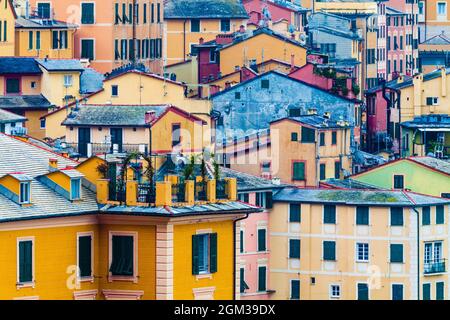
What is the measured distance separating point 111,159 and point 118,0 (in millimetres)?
55431

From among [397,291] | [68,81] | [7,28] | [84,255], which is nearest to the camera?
[84,255]

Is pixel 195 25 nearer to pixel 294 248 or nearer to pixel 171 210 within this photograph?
pixel 294 248

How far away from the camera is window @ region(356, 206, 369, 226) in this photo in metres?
78.2

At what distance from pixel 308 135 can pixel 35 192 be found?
38.2 metres

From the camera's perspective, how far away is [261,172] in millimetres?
82625

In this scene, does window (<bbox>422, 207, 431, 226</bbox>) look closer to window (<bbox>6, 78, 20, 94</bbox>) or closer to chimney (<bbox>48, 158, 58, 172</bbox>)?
window (<bbox>6, 78, 20, 94</bbox>)

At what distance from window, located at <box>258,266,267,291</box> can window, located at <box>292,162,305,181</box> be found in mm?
5471

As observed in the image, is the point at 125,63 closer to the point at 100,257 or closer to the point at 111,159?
the point at 111,159

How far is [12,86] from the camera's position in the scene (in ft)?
306

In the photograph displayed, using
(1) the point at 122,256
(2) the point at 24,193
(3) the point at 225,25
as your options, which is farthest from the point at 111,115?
(3) the point at 225,25

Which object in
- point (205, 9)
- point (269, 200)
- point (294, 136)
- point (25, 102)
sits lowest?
point (269, 200)

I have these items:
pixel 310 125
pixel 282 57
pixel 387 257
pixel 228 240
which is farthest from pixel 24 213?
pixel 282 57

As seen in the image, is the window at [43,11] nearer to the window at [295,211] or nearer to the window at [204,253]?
the window at [295,211]

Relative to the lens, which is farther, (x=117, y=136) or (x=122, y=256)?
(x=117, y=136)
